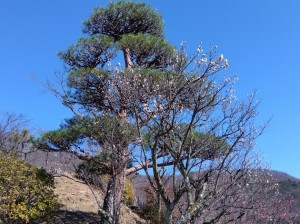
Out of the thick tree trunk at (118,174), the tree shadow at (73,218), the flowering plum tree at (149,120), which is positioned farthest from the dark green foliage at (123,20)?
the tree shadow at (73,218)

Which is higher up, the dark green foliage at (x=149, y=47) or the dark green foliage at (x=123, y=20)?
the dark green foliage at (x=123, y=20)

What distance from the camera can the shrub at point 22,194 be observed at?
9.04 meters

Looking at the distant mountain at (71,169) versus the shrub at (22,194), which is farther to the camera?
the distant mountain at (71,169)

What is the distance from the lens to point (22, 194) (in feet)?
30.8

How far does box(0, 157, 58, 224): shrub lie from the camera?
356 inches

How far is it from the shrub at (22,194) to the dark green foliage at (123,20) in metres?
4.37

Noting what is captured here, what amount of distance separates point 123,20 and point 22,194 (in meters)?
5.41

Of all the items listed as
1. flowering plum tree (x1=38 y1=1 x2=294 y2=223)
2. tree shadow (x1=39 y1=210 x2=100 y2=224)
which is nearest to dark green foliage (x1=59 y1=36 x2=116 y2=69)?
flowering plum tree (x1=38 y1=1 x2=294 y2=223)

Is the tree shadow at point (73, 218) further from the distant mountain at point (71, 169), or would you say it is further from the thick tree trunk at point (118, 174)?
the thick tree trunk at point (118, 174)

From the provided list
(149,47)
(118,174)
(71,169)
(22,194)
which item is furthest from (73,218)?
(149,47)

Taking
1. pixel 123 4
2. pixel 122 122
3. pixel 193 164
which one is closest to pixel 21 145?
pixel 123 4

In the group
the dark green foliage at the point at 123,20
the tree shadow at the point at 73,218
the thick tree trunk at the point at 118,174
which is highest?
the dark green foliage at the point at 123,20

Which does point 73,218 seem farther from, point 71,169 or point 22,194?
point 22,194

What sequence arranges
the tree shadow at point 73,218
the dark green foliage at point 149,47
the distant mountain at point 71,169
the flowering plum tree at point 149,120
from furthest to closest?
1. the distant mountain at point 71,169
2. the tree shadow at point 73,218
3. the dark green foliage at point 149,47
4. the flowering plum tree at point 149,120
